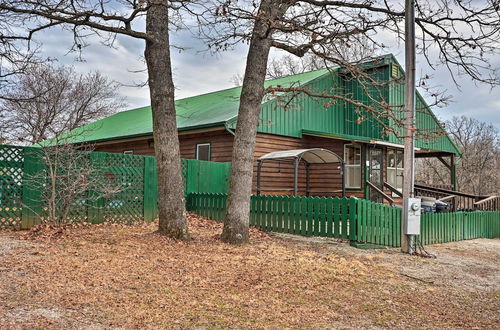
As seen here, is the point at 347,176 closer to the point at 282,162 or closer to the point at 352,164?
the point at 352,164

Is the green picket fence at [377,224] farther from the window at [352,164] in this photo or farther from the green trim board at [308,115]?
the window at [352,164]

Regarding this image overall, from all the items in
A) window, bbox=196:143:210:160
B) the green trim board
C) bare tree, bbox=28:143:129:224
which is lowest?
bare tree, bbox=28:143:129:224

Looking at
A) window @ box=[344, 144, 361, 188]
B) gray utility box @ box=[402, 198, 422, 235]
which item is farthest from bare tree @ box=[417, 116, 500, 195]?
gray utility box @ box=[402, 198, 422, 235]

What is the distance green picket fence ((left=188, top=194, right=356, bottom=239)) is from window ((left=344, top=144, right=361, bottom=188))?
286 inches

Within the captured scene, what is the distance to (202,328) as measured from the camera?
4.28m

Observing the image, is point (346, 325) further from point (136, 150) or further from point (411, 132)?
point (136, 150)

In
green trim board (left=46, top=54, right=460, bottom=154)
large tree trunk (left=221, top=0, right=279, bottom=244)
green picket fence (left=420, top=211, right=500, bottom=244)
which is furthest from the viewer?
green trim board (left=46, top=54, right=460, bottom=154)

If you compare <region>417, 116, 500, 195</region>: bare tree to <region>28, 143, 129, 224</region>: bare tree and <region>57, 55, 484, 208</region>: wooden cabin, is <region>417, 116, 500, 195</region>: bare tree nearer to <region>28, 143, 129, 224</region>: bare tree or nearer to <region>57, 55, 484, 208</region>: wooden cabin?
<region>57, 55, 484, 208</region>: wooden cabin

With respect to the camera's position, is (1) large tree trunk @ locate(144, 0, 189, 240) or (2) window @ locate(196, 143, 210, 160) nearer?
(1) large tree trunk @ locate(144, 0, 189, 240)

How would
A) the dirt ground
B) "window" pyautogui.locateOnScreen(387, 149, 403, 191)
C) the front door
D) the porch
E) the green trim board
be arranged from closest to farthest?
the dirt ground < the green trim board < the porch < the front door < "window" pyautogui.locateOnScreen(387, 149, 403, 191)

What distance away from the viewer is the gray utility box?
988 centimetres

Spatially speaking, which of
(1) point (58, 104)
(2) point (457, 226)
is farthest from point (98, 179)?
(1) point (58, 104)

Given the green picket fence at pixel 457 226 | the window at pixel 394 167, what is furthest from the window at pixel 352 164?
the green picket fence at pixel 457 226

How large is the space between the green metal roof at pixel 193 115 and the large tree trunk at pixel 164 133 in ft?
19.9
